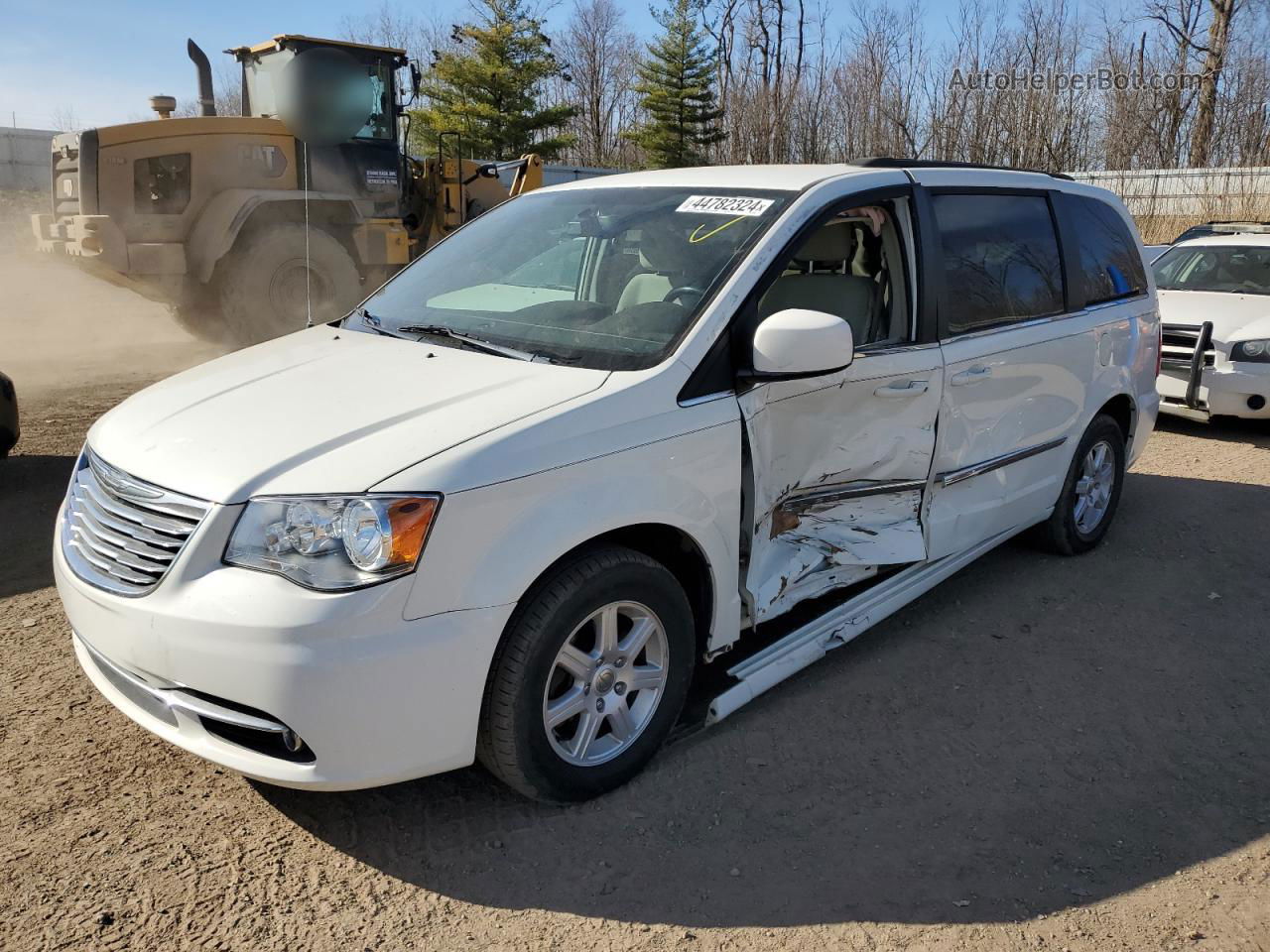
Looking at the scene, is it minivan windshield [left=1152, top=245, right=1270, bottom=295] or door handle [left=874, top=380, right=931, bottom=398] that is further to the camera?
minivan windshield [left=1152, top=245, right=1270, bottom=295]

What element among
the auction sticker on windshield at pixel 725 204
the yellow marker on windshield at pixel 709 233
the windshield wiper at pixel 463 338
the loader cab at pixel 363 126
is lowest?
the windshield wiper at pixel 463 338

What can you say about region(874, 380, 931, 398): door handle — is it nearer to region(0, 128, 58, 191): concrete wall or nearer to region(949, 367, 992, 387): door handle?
region(949, 367, 992, 387): door handle

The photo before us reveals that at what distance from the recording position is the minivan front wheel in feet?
8.98

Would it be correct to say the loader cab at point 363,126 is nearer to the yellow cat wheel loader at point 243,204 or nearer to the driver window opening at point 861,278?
the yellow cat wheel loader at point 243,204

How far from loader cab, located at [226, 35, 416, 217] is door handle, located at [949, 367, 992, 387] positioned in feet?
28.0

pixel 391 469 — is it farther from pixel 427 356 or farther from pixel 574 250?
pixel 574 250

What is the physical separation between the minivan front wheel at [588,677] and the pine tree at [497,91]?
106 ft

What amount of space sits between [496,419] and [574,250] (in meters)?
1.39

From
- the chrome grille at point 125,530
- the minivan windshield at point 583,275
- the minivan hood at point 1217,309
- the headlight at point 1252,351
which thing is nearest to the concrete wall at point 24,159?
the minivan hood at point 1217,309

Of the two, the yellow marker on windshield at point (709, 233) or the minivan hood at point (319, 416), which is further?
the yellow marker on windshield at point (709, 233)

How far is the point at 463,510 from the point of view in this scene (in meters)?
2.54

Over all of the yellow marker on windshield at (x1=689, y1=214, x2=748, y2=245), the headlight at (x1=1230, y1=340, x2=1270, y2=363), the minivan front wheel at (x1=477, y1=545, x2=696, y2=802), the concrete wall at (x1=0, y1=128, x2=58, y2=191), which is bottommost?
the minivan front wheel at (x1=477, y1=545, x2=696, y2=802)

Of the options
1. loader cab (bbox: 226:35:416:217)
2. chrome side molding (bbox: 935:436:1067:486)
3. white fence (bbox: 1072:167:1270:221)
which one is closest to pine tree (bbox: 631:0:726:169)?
white fence (bbox: 1072:167:1270:221)

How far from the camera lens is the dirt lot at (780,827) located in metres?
2.59
